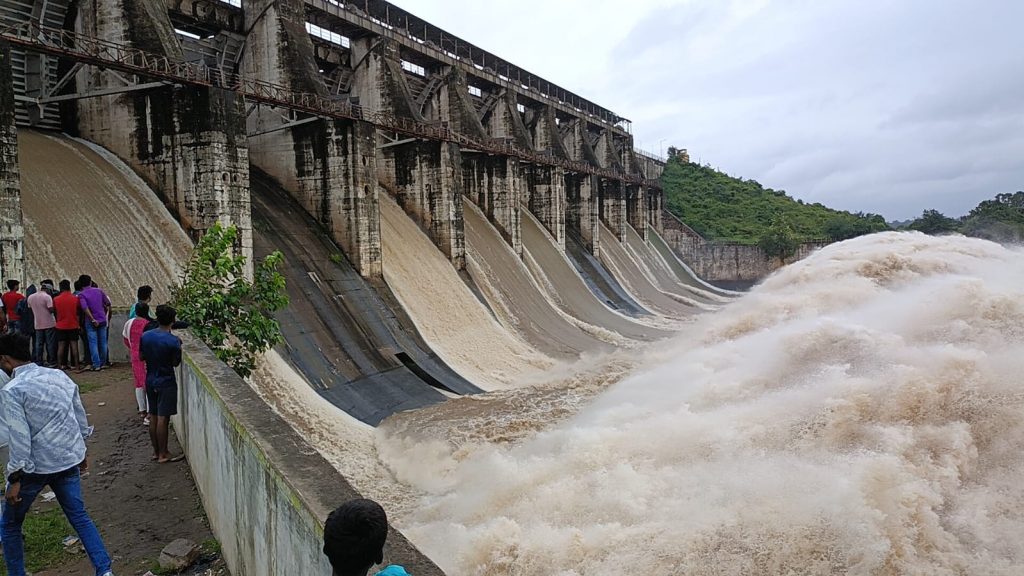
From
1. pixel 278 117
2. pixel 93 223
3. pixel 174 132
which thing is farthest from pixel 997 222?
pixel 93 223

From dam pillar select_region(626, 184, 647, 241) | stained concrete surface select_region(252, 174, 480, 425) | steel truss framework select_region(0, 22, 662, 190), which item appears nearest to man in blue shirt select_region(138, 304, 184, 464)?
stained concrete surface select_region(252, 174, 480, 425)

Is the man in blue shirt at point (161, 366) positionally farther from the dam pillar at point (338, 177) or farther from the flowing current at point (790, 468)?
the dam pillar at point (338, 177)

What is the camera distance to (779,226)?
46875 millimetres

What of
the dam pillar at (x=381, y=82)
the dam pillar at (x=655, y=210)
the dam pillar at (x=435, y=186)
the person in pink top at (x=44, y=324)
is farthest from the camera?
the dam pillar at (x=655, y=210)

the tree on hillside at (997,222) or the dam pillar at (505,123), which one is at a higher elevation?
the dam pillar at (505,123)

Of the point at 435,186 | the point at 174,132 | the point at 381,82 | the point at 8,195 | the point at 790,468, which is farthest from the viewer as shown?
the point at 381,82

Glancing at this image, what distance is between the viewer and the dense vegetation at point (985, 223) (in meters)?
39.4

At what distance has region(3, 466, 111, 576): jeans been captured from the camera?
3.84m

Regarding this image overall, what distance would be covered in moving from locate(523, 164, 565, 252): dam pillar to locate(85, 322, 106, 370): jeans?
70.5ft

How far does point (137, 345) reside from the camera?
22.0 ft

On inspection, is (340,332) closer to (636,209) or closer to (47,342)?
(47,342)

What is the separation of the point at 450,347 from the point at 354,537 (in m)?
14.5

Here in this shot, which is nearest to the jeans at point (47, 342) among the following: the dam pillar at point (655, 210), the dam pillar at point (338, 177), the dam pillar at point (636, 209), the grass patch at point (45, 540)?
the grass patch at point (45, 540)

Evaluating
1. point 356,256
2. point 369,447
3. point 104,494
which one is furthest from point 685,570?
point 356,256
